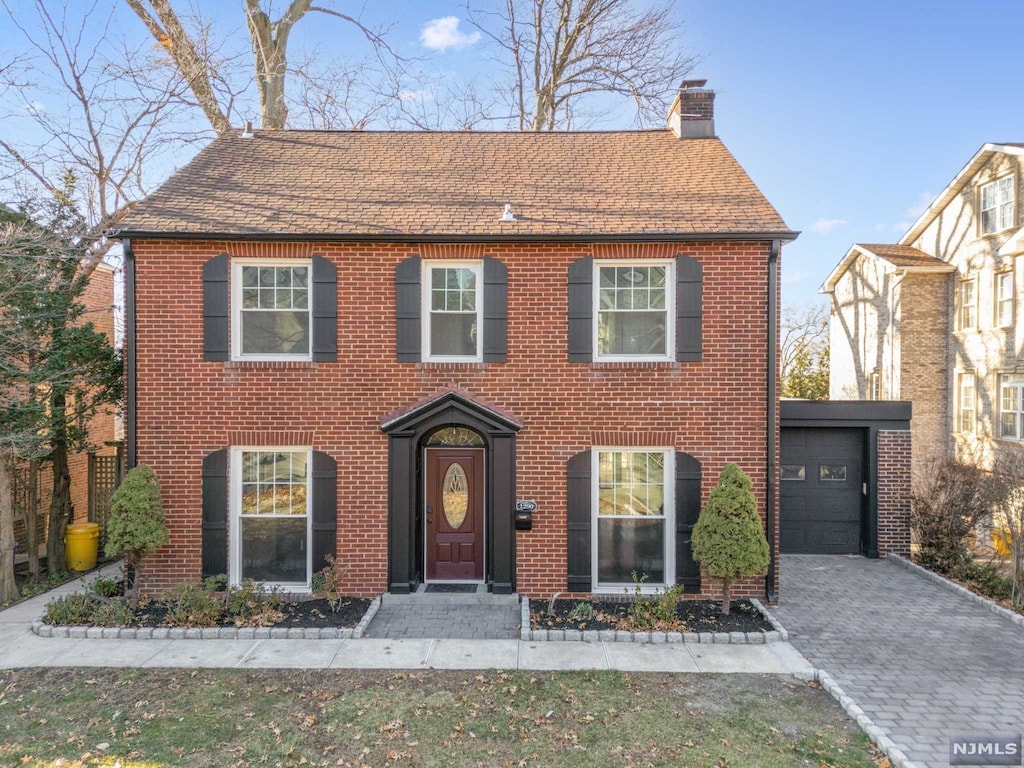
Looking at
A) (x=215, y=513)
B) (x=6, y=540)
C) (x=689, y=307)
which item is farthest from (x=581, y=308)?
(x=6, y=540)

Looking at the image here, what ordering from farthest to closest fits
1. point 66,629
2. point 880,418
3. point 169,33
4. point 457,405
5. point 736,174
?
point 169,33 < point 880,418 < point 736,174 < point 457,405 < point 66,629

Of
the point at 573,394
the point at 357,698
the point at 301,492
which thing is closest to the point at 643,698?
the point at 357,698

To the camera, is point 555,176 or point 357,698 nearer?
point 357,698

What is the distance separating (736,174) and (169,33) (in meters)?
14.1

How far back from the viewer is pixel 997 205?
16406 millimetres

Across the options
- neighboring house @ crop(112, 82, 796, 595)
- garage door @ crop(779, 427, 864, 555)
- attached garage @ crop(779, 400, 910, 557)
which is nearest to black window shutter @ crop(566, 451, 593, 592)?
neighboring house @ crop(112, 82, 796, 595)

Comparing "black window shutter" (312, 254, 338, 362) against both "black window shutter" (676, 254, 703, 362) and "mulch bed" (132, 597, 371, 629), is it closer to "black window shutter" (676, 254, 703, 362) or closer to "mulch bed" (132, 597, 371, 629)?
"mulch bed" (132, 597, 371, 629)

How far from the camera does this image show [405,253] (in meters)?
8.49

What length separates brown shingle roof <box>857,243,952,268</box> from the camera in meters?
18.0

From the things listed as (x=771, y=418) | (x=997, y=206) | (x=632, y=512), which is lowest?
(x=632, y=512)

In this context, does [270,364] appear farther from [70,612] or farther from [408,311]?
[70,612]

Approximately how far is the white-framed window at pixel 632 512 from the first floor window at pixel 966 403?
46.8ft

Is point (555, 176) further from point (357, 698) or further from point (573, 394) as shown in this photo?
point (357, 698)

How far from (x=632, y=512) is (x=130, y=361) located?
7706 mm
